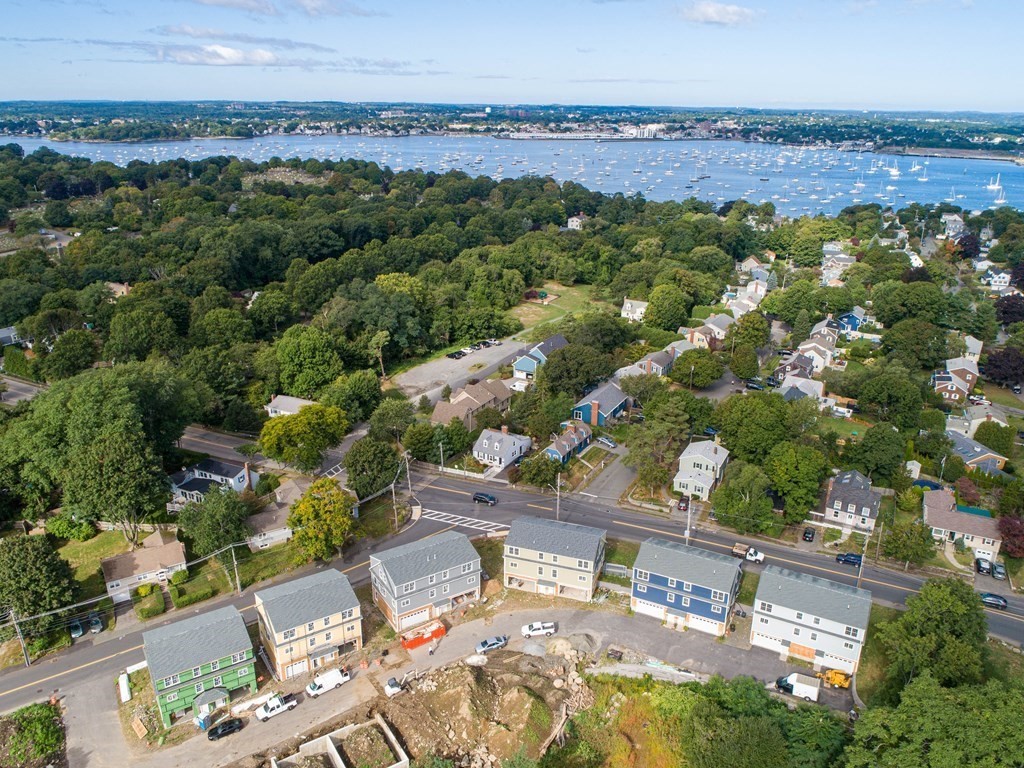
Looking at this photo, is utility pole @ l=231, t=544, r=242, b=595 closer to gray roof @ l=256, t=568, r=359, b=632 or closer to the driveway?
gray roof @ l=256, t=568, r=359, b=632

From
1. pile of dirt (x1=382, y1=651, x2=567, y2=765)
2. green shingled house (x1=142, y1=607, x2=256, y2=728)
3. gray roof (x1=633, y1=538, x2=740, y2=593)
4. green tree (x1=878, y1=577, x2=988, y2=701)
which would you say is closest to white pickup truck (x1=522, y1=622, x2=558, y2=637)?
pile of dirt (x1=382, y1=651, x2=567, y2=765)

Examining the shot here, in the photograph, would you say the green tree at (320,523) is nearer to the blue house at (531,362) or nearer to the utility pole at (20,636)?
the utility pole at (20,636)

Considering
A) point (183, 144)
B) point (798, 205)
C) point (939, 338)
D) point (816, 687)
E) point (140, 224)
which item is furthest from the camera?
point (183, 144)

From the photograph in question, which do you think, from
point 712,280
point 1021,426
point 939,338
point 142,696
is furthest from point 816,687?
point 712,280

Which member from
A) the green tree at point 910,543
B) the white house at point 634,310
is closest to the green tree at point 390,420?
the green tree at point 910,543

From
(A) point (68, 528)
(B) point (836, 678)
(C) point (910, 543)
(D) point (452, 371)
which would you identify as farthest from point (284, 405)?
(C) point (910, 543)

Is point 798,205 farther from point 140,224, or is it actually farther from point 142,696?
point 142,696

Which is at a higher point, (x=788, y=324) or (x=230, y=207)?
(x=230, y=207)
